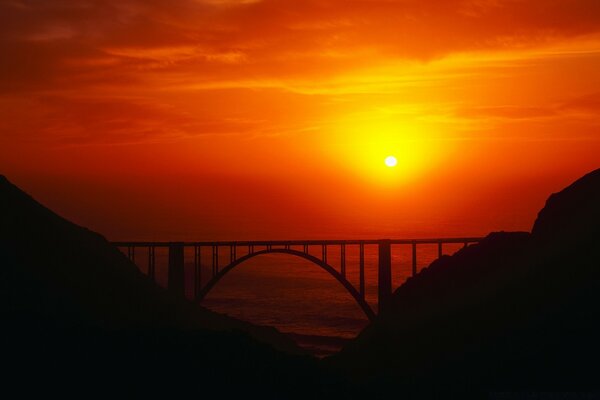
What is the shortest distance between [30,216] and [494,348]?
28805 mm

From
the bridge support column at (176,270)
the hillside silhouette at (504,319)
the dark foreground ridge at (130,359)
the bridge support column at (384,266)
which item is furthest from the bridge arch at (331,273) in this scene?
the dark foreground ridge at (130,359)

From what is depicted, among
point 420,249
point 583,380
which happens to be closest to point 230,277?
point 420,249

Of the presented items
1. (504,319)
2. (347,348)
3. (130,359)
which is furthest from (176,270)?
(130,359)

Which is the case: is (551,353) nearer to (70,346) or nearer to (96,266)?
(70,346)

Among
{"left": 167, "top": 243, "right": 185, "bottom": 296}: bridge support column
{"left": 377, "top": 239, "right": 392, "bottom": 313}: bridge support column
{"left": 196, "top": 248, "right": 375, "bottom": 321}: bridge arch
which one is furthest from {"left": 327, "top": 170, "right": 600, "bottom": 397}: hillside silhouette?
{"left": 167, "top": 243, "right": 185, "bottom": 296}: bridge support column

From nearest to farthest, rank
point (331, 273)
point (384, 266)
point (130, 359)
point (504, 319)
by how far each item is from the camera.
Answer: point (130, 359) → point (504, 319) → point (331, 273) → point (384, 266)

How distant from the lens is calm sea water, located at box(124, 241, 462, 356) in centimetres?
8954

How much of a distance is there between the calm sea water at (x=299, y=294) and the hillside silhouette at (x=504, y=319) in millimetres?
23729

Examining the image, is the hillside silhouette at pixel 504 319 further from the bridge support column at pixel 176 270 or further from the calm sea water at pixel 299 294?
the calm sea water at pixel 299 294

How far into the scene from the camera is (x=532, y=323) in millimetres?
40500

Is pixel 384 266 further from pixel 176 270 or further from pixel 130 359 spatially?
pixel 130 359

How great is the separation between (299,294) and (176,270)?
197 ft

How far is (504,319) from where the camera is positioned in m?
42.2

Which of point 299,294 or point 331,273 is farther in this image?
point 299,294
